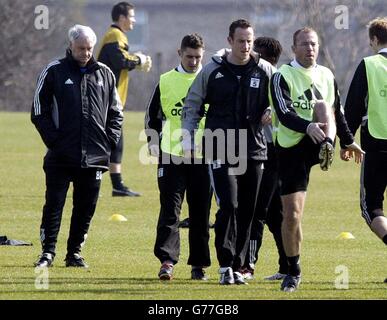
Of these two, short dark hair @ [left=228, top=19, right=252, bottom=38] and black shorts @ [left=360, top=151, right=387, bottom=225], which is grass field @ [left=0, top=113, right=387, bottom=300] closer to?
black shorts @ [left=360, top=151, right=387, bottom=225]

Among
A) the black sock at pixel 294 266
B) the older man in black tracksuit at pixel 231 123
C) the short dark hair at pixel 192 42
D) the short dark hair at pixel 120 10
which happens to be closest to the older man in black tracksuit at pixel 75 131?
Answer: the short dark hair at pixel 192 42

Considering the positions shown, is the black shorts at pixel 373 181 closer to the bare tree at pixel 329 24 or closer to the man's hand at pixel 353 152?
the man's hand at pixel 353 152

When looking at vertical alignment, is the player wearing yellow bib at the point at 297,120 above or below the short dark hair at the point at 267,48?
below

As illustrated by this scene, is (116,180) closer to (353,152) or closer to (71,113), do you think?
(71,113)

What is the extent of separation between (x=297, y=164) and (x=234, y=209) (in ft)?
2.53

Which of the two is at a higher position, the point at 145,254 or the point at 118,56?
the point at 118,56

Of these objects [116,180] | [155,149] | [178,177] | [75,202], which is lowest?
[116,180]

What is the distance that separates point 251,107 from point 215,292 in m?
1.65

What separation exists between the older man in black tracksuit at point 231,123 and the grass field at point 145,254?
484mm

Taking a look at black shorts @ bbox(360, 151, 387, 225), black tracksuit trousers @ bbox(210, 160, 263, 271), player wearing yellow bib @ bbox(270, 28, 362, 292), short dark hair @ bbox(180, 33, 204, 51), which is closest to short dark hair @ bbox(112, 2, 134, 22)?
short dark hair @ bbox(180, 33, 204, 51)

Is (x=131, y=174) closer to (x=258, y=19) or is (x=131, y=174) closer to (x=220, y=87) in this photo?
(x=220, y=87)

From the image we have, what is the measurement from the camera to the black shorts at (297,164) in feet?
32.8

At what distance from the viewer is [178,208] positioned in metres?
11.3

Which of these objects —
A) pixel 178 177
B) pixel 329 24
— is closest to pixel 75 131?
pixel 178 177
